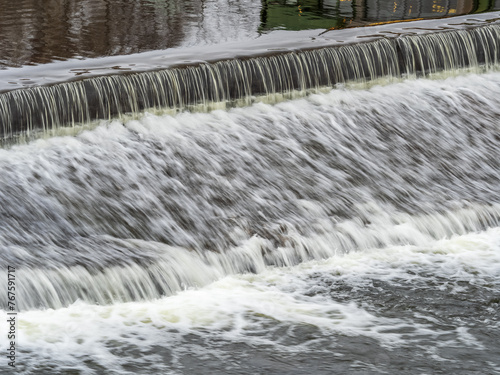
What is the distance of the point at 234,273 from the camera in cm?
557

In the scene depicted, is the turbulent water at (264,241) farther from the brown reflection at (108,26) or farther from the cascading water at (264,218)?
the brown reflection at (108,26)

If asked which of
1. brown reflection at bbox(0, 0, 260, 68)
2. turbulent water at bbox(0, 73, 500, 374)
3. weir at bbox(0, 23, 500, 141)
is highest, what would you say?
brown reflection at bbox(0, 0, 260, 68)

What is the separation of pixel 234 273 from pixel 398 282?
1.02m

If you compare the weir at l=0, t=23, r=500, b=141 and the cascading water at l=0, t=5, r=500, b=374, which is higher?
the weir at l=0, t=23, r=500, b=141

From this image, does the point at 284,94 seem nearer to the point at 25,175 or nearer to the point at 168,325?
the point at 25,175

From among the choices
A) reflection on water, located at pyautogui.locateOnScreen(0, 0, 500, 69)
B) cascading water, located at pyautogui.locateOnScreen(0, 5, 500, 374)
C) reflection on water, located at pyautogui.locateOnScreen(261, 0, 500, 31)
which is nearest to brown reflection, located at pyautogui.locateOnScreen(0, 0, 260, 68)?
reflection on water, located at pyautogui.locateOnScreen(0, 0, 500, 69)

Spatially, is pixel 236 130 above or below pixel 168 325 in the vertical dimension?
above

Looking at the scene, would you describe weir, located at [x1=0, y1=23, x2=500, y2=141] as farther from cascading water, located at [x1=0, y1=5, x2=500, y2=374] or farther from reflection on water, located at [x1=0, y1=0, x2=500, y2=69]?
reflection on water, located at [x1=0, y1=0, x2=500, y2=69]

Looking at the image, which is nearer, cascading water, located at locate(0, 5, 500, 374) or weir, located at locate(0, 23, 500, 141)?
cascading water, located at locate(0, 5, 500, 374)

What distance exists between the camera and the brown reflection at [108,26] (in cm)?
773

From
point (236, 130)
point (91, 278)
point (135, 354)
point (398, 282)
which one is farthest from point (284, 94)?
point (135, 354)

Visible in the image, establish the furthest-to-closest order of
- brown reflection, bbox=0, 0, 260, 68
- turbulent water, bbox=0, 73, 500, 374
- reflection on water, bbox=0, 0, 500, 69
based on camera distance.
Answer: reflection on water, bbox=0, 0, 500, 69, brown reflection, bbox=0, 0, 260, 68, turbulent water, bbox=0, 73, 500, 374

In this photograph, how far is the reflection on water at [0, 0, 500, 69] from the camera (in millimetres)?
7852

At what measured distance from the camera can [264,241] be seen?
19.2ft
